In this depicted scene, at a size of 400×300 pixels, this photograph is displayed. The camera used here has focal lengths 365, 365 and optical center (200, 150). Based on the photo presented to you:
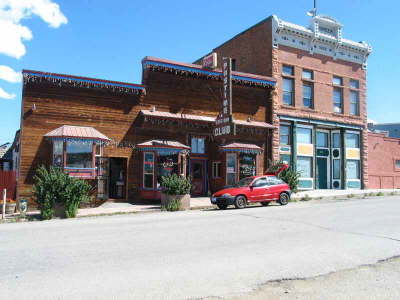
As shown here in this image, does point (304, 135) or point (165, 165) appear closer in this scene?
point (165, 165)

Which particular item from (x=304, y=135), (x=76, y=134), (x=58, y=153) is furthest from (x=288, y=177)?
(x=58, y=153)

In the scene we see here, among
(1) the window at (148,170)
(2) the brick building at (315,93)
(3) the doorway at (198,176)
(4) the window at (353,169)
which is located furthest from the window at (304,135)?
(1) the window at (148,170)

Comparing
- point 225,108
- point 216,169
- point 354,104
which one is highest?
point 354,104

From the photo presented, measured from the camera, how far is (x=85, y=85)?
727 inches

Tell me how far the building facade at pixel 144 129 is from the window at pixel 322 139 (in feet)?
16.8

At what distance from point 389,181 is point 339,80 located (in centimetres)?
1006

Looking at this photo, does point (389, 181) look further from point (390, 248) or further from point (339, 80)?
point (390, 248)

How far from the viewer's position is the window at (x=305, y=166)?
2555 cm

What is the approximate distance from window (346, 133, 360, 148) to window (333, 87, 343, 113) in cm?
207

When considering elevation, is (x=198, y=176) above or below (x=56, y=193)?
above

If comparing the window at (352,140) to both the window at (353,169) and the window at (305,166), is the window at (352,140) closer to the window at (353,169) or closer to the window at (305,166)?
the window at (353,169)

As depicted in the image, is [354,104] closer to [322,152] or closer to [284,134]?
[322,152]

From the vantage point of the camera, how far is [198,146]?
2191 cm

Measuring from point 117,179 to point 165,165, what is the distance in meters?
2.72
